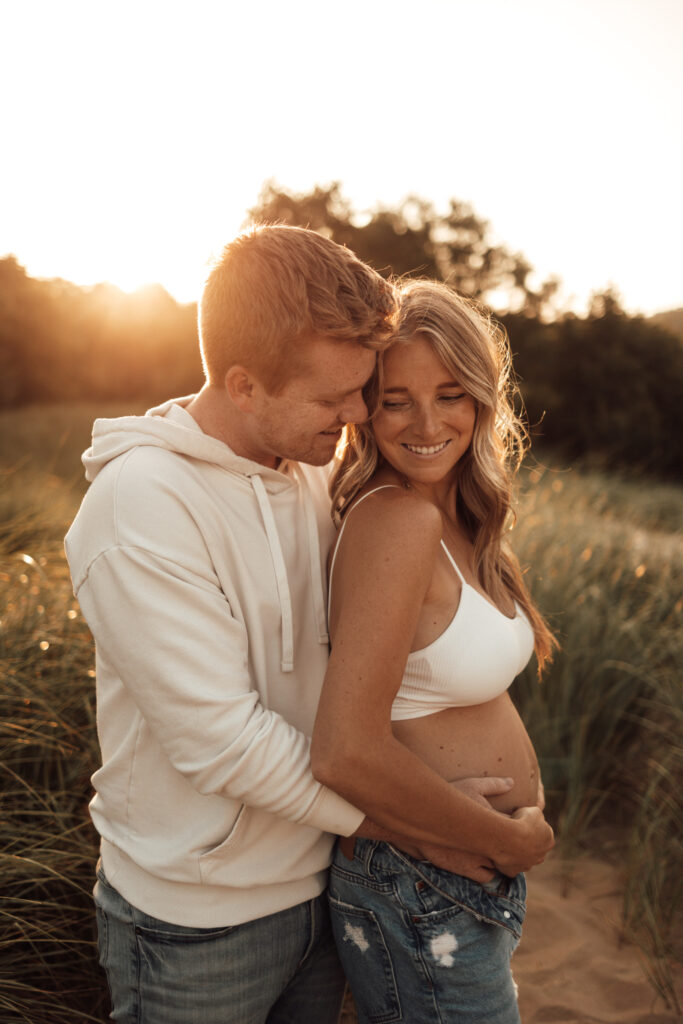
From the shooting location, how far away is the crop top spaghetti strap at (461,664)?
1.96 m

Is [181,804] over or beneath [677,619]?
over

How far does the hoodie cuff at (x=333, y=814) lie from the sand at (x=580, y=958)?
1951 millimetres

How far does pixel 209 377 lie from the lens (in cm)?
207

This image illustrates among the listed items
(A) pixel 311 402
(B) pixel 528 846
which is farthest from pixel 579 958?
(A) pixel 311 402

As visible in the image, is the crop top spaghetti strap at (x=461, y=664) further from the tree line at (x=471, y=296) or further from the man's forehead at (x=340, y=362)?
the tree line at (x=471, y=296)

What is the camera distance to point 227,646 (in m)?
1.71

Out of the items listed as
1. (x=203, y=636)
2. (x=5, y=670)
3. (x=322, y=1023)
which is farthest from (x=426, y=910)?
(x=5, y=670)

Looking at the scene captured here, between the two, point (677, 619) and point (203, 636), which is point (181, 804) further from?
point (677, 619)

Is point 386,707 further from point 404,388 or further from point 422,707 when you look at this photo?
point 404,388

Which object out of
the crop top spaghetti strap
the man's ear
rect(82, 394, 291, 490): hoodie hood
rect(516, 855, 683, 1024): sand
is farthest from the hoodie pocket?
rect(516, 855, 683, 1024): sand

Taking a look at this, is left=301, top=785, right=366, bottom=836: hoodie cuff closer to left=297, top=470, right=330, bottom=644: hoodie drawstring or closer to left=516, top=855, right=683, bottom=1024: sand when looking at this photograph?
left=297, top=470, right=330, bottom=644: hoodie drawstring

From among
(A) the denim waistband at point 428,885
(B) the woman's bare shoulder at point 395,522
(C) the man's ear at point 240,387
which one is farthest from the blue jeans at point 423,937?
(C) the man's ear at point 240,387

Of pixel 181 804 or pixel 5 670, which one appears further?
pixel 5 670

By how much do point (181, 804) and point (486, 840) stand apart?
741mm
